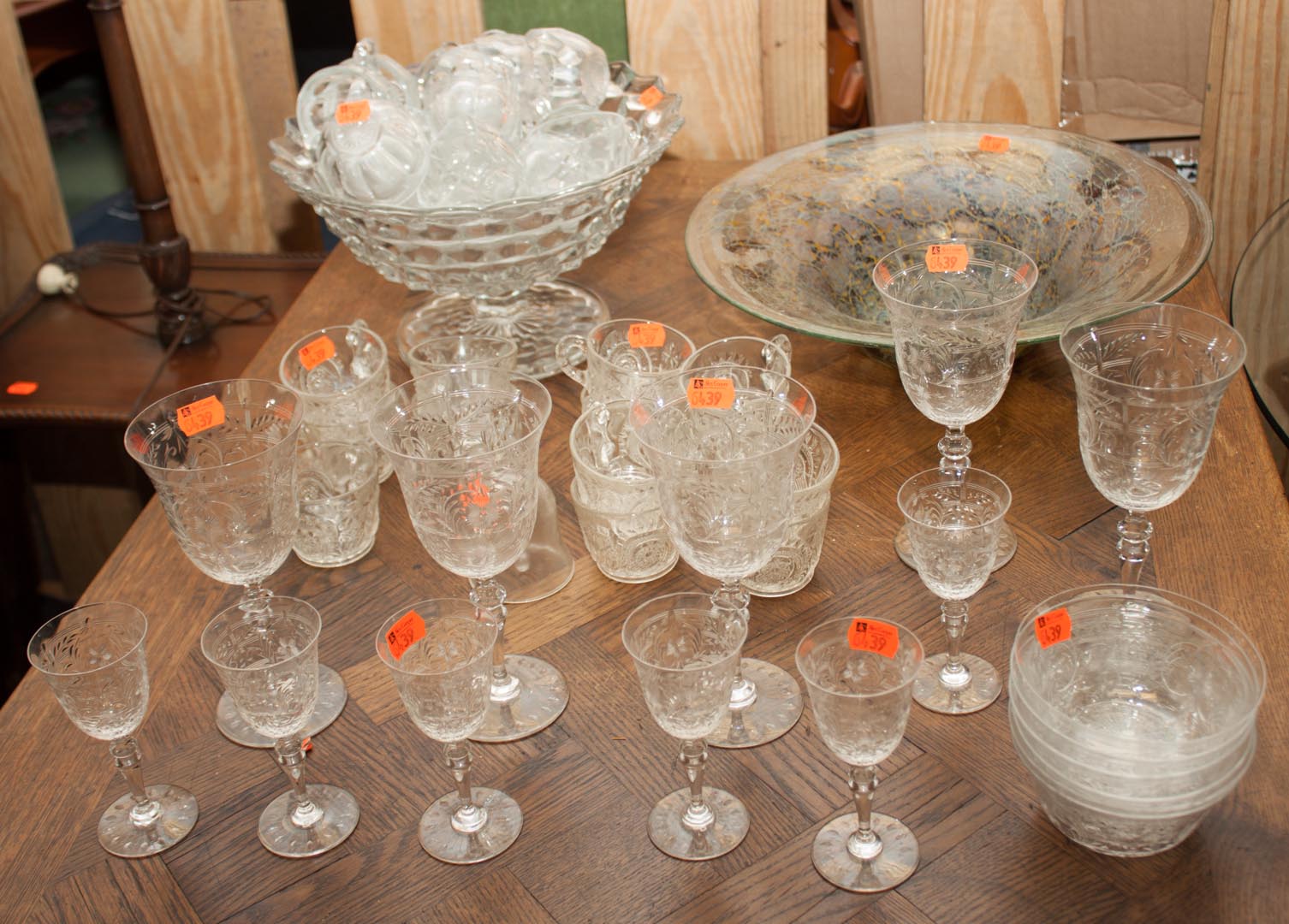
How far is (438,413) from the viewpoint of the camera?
47.4 inches

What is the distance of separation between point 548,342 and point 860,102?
133 cm

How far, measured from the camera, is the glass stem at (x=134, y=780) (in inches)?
40.3

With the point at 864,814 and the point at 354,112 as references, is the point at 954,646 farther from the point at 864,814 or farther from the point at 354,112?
the point at 354,112

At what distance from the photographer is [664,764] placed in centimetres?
106

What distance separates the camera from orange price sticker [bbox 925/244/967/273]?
1.28m

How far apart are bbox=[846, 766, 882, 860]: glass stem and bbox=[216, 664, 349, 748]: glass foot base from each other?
470mm

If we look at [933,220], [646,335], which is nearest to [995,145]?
[933,220]

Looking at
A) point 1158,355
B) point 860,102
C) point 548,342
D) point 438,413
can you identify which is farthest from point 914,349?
point 860,102

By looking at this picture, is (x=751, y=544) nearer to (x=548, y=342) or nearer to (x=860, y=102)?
(x=548, y=342)

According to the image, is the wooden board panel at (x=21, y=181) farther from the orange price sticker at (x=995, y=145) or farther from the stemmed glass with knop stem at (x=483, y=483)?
the orange price sticker at (x=995, y=145)

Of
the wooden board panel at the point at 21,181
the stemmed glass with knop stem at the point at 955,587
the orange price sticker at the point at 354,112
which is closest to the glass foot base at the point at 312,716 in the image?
the stemmed glass with knop stem at the point at 955,587

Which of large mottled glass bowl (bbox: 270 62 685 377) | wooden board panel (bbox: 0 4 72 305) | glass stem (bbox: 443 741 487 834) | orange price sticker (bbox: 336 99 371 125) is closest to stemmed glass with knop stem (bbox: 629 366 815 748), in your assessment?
glass stem (bbox: 443 741 487 834)

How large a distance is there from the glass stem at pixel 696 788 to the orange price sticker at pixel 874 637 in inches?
5.5

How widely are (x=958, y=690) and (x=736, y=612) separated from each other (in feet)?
0.72
